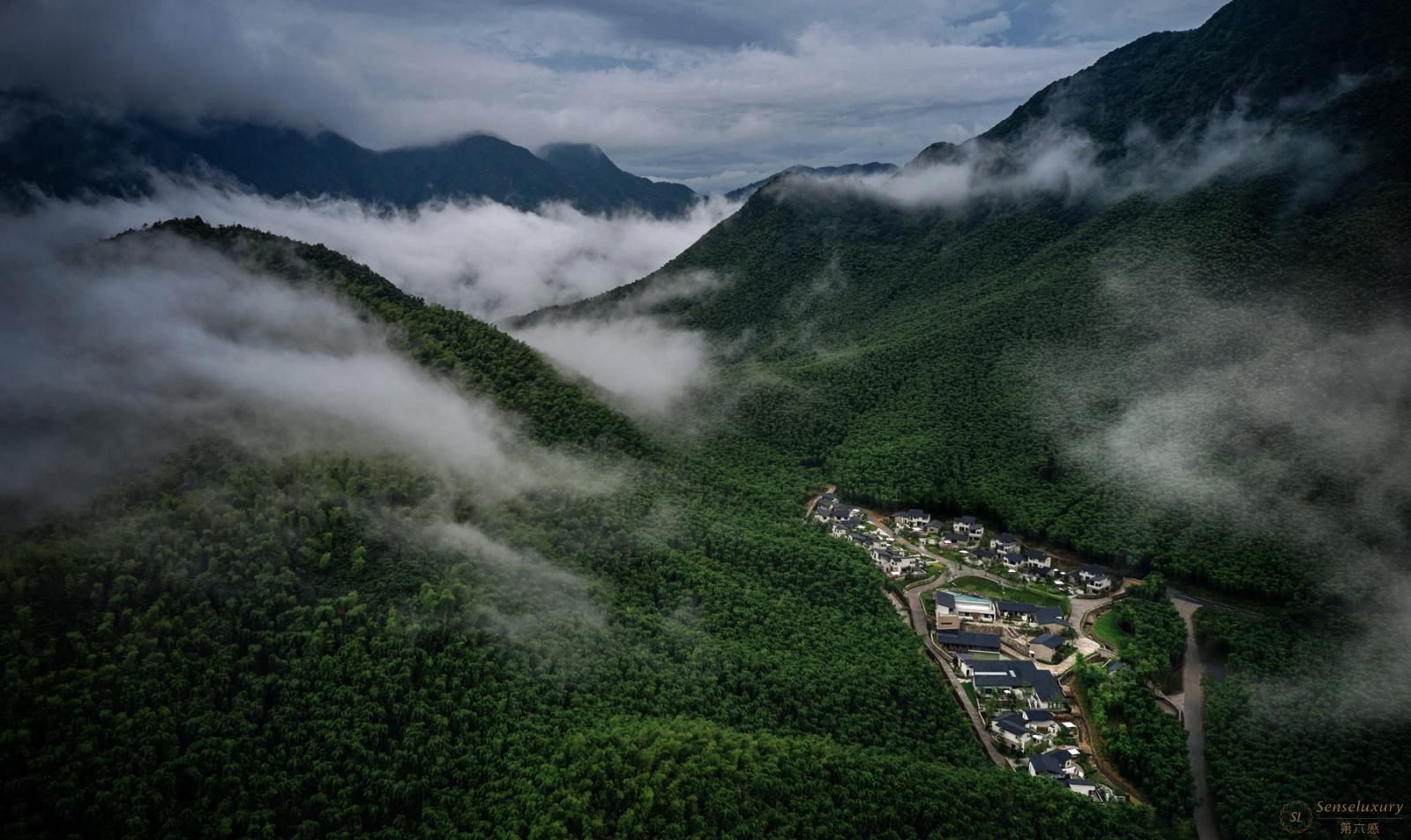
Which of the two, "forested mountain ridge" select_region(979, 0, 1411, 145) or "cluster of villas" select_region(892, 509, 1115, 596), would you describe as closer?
"cluster of villas" select_region(892, 509, 1115, 596)

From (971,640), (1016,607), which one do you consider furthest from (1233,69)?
(971,640)

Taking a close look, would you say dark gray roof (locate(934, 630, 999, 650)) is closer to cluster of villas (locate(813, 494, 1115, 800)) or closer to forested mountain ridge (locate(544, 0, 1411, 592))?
cluster of villas (locate(813, 494, 1115, 800))

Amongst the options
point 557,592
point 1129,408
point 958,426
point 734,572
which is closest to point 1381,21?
point 1129,408

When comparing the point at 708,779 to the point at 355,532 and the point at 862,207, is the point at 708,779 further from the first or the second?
the point at 862,207

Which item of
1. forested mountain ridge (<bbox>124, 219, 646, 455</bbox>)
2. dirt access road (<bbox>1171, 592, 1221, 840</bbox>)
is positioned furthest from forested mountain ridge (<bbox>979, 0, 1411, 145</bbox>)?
forested mountain ridge (<bbox>124, 219, 646, 455</bbox>)

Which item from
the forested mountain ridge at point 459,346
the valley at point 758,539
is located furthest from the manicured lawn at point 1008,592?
the forested mountain ridge at point 459,346

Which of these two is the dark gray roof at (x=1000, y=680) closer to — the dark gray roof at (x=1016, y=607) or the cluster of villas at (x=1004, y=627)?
the cluster of villas at (x=1004, y=627)

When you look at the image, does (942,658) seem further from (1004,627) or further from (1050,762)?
(1050,762)

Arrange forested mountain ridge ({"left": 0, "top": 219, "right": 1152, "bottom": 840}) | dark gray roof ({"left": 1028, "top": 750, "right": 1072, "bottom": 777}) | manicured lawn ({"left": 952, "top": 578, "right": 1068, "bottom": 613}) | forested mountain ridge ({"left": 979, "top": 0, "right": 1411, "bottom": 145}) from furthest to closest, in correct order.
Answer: forested mountain ridge ({"left": 979, "top": 0, "right": 1411, "bottom": 145})
manicured lawn ({"left": 952, "top": 578, "right": 1068, "bottom": 613})
dark gray roof ({"left": 1028, "top": 750, "right": 1072, "bottom": 777})
forested mountain ridge ({"left": 0, "top": 219, "right": 1152, "bottom": 840})
